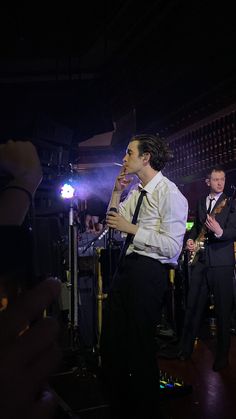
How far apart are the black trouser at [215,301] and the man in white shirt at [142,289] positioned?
169 cm

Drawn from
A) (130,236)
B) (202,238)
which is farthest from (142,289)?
(202,238)

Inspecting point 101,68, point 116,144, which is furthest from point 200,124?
point 116,144

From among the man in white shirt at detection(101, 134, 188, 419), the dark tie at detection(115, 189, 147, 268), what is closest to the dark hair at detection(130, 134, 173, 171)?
the man in white shirt at detection(101, 134, 188, 419)

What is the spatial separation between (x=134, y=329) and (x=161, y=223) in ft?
2.34

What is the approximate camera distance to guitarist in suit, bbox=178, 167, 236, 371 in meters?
3.87

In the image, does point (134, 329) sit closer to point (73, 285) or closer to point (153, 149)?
point (153, 149)

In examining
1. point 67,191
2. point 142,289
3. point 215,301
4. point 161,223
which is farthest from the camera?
point 67,191

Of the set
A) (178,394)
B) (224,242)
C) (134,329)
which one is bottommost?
(178,394)

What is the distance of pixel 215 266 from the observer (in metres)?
Result: 3.98

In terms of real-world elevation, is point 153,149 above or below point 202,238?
above

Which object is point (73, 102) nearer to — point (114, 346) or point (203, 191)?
point (203, 191)

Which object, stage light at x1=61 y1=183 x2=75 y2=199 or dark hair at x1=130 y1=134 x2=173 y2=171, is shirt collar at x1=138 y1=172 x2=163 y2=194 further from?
stage light at x1=61 y1=183 x2=75 y2=199

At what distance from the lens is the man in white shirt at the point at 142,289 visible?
7.54 ft

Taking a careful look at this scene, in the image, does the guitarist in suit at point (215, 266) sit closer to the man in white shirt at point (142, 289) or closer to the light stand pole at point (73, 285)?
the light stand pole at point (73, 285)
